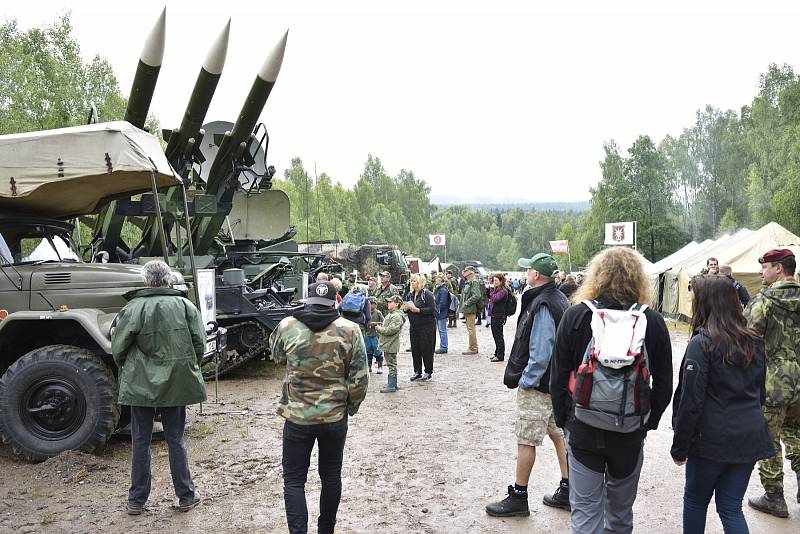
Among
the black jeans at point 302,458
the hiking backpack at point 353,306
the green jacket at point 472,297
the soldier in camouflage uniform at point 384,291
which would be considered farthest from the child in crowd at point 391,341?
the black jeans at point 302,458

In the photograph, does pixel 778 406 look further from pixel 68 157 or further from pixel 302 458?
pixel 68 157

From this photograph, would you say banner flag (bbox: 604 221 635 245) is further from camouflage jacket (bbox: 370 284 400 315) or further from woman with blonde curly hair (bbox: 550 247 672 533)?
woman with blonde curly hair (bbox: 550 247 672 533)

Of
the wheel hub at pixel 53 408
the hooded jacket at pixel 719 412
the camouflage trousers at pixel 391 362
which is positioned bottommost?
the camouflage trousers at pixel 391 362

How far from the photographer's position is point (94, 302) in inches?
243

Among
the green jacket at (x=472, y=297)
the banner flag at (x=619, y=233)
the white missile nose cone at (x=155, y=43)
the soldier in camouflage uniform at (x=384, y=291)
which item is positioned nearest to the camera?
the white missile nose cone at (x=155, y=43)

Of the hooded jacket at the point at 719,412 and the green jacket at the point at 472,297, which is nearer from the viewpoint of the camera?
the hooded jacket at the point at 719,412

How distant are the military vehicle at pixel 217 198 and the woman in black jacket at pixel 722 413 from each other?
22.0 feet

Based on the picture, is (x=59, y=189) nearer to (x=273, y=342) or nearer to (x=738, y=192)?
(x=273, y=342)

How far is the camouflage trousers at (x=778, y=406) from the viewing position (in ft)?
14.8

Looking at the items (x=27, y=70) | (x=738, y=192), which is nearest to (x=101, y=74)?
(x=27, y=70)

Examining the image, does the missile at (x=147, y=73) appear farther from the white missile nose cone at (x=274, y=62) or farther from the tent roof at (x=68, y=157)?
the tent roof at (x=68, y=157)

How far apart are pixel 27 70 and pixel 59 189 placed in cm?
1423

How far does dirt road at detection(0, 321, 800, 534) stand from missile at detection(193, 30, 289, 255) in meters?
4.28

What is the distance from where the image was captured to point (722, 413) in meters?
3.46
